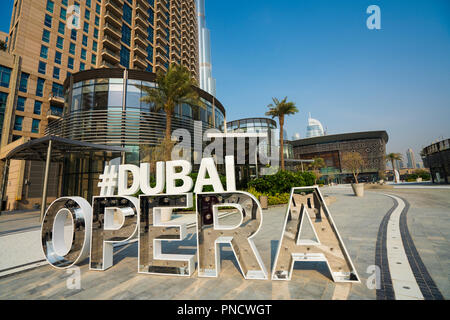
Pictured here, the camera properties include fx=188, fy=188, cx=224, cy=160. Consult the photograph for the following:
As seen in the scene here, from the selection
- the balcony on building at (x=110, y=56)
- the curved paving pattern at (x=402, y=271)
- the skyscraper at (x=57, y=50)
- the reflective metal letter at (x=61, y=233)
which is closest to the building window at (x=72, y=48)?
the skyscraper at (x=57, y=50)

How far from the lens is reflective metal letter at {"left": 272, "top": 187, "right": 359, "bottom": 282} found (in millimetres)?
3746

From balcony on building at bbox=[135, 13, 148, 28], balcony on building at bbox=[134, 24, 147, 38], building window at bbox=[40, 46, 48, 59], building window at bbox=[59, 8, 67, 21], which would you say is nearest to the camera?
building window at bbox=[40, 46, 48, 59]

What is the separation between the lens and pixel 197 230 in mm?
4309

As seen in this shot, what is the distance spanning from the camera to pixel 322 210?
→ 411 cm

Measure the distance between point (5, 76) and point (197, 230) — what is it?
37.7 m

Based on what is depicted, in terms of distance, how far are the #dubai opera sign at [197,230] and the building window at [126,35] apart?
1664 inches

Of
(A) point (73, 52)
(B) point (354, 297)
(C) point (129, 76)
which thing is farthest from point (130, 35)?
(B) point (354, 297)

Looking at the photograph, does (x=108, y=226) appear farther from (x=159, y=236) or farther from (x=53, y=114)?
(x=53, y=114)

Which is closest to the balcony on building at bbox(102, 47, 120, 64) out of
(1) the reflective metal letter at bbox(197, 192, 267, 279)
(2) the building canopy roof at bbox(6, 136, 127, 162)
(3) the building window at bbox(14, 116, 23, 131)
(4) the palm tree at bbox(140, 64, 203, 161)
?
(3) the building window at bbox(14, 116, 23, 131)

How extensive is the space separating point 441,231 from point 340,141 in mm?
83114

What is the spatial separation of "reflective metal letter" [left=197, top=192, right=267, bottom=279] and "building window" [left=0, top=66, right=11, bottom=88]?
3706 centimetres

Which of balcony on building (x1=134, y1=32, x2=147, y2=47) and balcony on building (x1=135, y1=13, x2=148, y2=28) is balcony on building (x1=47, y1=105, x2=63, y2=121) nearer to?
balcony on building (x1=134, y1=32, x2=147, y2=47)

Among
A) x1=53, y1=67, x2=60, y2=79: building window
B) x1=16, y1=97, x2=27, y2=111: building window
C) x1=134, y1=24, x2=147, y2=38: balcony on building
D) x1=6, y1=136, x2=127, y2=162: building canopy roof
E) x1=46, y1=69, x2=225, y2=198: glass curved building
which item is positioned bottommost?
x1=6, y1=136, x2=127, y2=162: building canopy roof
